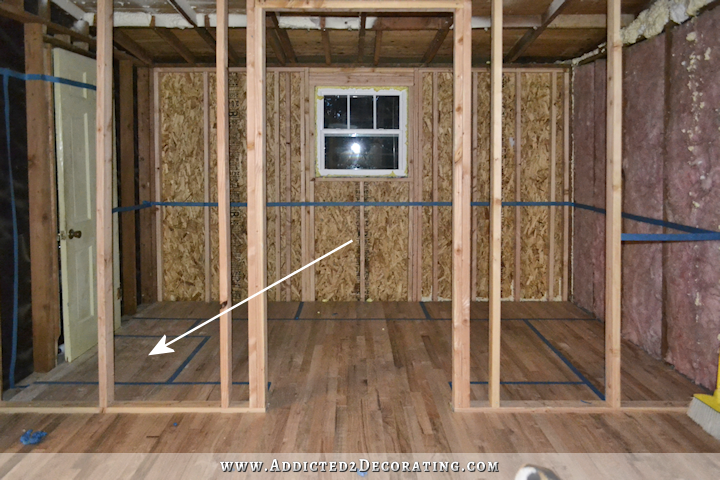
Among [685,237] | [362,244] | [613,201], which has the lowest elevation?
[362,244]

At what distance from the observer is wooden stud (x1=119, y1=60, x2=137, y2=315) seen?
21.5 feet

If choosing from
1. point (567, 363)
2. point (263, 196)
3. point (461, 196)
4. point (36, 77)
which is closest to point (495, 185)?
point (461, 196)

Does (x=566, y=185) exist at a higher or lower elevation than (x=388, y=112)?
lower

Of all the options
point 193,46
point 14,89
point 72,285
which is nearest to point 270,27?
point 193,46

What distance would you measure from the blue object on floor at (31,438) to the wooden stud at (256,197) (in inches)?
48.9

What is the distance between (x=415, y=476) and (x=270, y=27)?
13.6 ft

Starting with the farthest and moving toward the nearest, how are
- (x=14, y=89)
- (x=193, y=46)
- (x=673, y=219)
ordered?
(x=193, y=46)
(x=673, y=219)
(x=14, y=89)

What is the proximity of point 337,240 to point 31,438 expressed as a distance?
14.6 feet

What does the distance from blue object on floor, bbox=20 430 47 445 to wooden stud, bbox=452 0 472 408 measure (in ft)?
8.28

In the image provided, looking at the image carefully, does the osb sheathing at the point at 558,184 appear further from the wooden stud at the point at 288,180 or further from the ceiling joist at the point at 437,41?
the wooden stud at the point at 288,180

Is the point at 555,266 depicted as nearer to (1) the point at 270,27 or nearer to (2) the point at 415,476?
(1) the point at 270,27

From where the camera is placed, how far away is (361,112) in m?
7.51

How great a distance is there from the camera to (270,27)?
18.8 feet

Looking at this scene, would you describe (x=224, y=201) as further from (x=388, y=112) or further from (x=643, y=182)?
(x=388, y=112)
